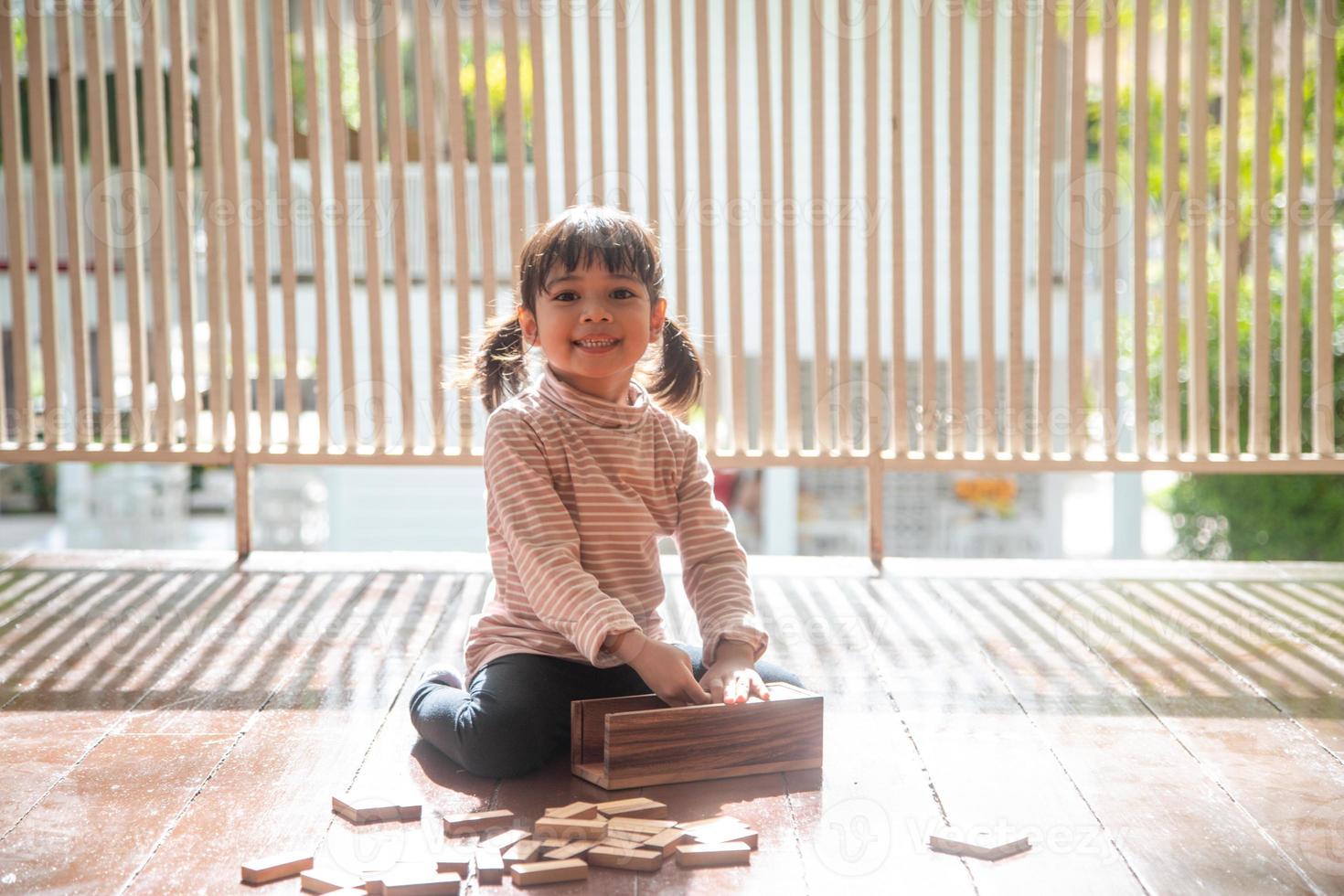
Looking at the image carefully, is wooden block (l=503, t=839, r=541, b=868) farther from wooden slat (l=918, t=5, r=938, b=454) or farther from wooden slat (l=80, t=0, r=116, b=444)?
wooden slat (l=80, t=0, r=116, b=444)

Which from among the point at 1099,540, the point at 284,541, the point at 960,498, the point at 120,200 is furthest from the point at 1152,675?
the point at 1099,540

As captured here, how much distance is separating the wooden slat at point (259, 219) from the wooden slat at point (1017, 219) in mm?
1459

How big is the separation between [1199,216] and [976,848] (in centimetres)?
208

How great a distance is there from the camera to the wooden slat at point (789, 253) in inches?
125

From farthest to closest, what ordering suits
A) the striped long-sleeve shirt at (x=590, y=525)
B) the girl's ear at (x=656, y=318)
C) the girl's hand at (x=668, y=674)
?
the girl's ear at (x=656, y=318)
the striped long-sleeve shirt at (x=590, y=525)
the girl's hand at (x=668, y=674)

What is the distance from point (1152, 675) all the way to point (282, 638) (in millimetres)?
1505

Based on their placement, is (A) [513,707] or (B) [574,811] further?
Answer: (A) [513,707]

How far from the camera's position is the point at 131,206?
130 inches

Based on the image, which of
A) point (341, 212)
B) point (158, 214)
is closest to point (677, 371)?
point (341, 212)

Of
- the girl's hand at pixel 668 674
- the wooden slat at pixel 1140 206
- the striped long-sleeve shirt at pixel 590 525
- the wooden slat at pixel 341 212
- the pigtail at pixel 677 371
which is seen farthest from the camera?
the wooden slat at pixel 341 212

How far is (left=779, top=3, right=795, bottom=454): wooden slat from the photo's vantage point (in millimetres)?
3188

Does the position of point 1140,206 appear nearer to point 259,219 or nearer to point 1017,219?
point 1017,219

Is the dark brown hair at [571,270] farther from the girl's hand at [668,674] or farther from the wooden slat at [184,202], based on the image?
the wooden slat at [184,202]

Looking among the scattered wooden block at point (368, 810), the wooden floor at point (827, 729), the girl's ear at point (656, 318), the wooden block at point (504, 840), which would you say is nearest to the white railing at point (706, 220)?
the wooden floor at point (827, 729)
